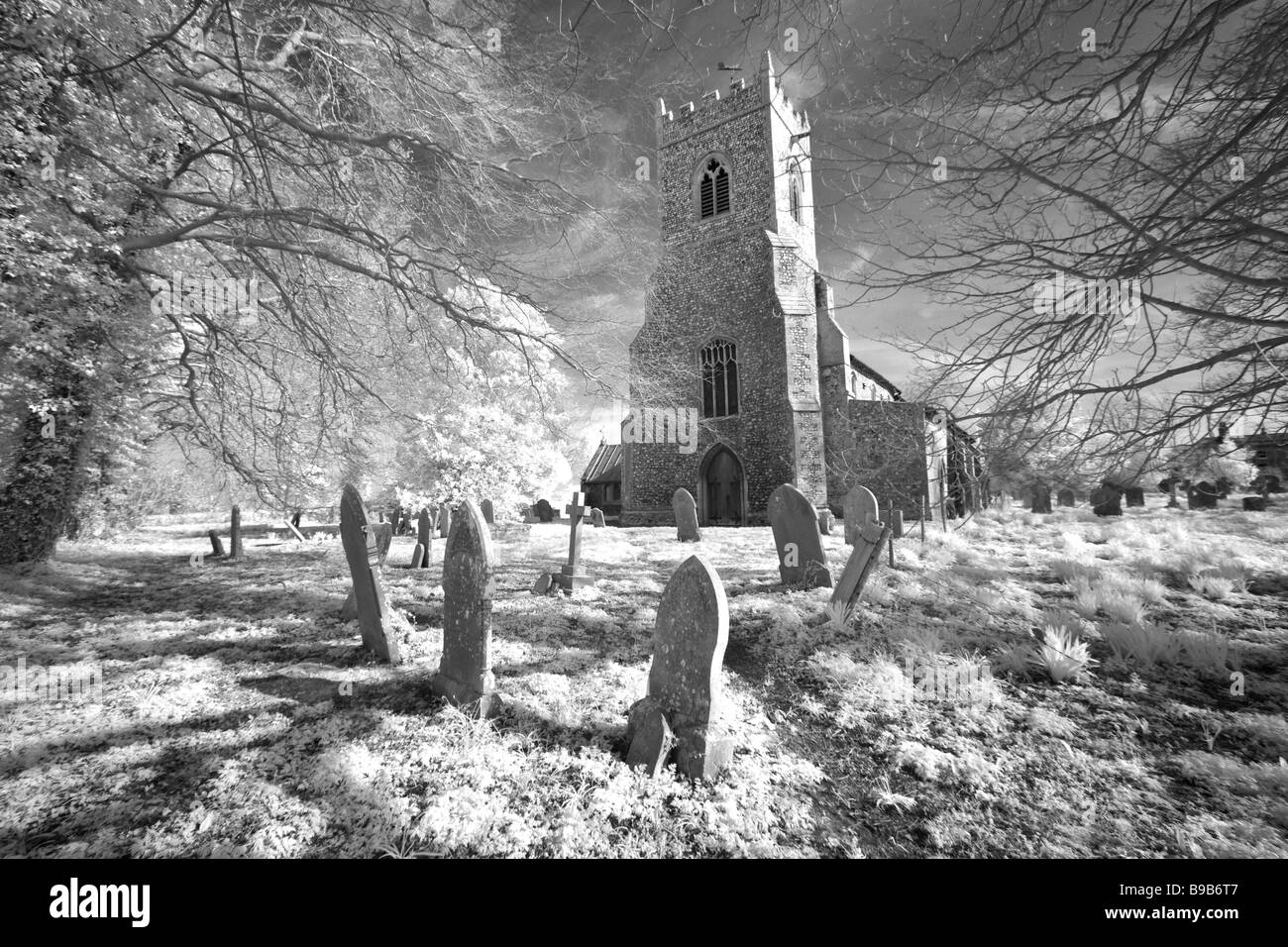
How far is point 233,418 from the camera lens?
349 inches

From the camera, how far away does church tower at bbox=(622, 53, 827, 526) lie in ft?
56.5

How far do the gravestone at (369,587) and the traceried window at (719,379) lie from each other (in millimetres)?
15414

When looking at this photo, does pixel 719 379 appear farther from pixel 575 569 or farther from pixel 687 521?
pixel 575 569

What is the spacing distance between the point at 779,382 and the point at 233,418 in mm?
15690

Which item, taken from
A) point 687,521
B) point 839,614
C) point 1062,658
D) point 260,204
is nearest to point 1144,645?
point 1062,658

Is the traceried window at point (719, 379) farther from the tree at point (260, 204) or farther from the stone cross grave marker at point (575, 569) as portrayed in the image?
the tree at point (260, 204)

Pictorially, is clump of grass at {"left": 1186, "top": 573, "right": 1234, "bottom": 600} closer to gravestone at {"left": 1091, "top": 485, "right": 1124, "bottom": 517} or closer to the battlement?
gravestone at {"left": 1091, "top": 485, "right": 1124, "bottom": 517}

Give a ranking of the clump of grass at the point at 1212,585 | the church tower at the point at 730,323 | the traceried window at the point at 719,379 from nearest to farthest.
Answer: the clump of grass at the point at 1212,585 → the church tower at the point at 730,323 → the traceried window at the point at 719,379

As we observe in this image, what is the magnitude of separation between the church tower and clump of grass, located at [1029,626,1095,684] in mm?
12367

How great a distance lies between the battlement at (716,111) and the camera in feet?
61.1

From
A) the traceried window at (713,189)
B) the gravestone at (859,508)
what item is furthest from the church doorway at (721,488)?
the traceried window at (713,189)

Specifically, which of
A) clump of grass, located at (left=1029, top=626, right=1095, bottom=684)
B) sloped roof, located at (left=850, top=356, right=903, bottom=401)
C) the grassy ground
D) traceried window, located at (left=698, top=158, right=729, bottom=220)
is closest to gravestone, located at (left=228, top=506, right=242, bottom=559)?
the grassy ground
